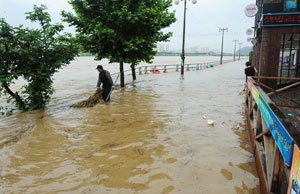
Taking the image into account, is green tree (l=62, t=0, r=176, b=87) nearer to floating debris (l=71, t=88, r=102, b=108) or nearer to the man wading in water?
the man wading in water

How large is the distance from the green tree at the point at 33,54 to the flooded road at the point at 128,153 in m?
1.43

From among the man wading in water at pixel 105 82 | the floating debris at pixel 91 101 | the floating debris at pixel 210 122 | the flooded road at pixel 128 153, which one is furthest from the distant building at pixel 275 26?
the floating debris at pixel 91 101

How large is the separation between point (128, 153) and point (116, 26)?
9682 mm

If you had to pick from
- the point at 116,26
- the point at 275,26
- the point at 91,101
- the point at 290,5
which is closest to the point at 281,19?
the point at 275,26

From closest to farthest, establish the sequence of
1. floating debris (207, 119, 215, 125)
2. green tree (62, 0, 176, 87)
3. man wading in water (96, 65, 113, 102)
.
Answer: floating debris (207, 119, 215, 125)
man wading in water (96, 65, 113, 102)
green tree (62, 0, 176, 87)

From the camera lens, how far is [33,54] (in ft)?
27.7

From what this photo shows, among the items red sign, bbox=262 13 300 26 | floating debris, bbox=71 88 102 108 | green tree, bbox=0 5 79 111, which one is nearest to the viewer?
green tree, bbox=0 5 79 111

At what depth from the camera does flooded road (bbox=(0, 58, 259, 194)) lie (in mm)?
3527

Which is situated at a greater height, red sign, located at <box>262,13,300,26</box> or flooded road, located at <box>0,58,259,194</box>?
red sign, located at <box>262,13,300,26</box>

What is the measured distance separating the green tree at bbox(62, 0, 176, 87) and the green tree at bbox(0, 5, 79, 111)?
250cm

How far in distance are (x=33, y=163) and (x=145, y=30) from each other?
394 inches

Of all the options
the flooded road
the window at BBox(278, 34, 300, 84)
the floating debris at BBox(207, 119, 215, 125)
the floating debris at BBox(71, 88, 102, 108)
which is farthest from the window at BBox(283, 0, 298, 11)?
the floating debris at BBox(71, 88, 102, 108)

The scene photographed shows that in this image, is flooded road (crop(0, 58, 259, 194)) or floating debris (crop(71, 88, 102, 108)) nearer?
flooded road (crop(0, 58, 259, 194))

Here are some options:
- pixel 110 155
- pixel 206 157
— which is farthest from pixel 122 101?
pixel 206 157
